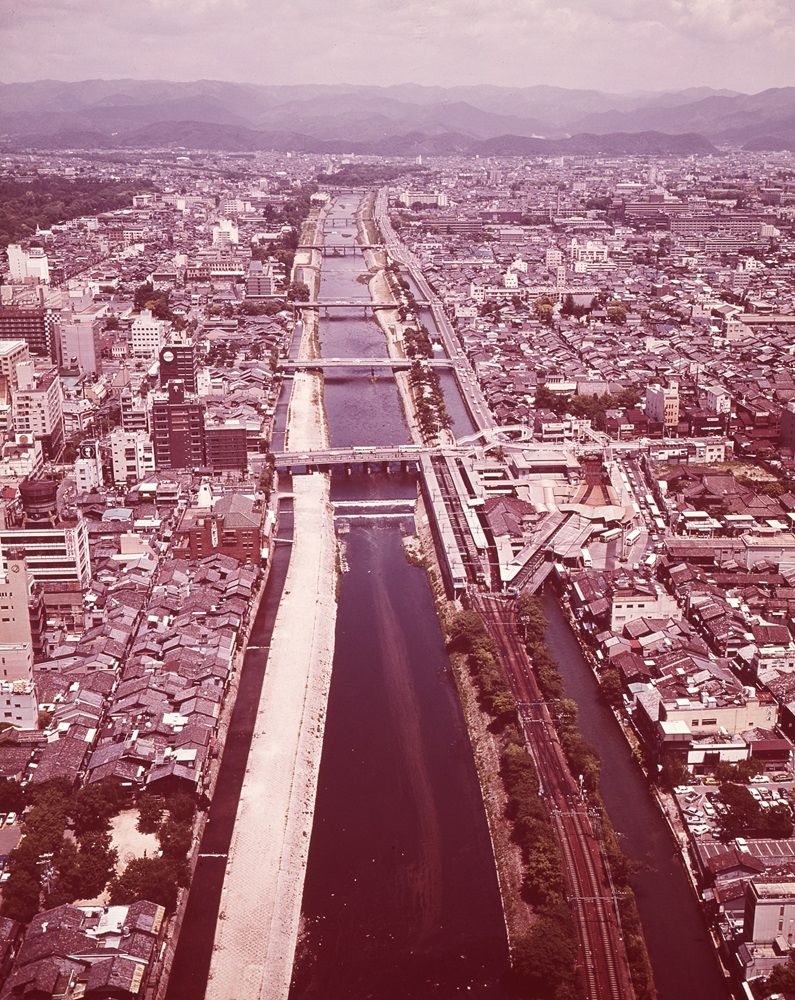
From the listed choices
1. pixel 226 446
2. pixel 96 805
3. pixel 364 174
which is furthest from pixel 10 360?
pixel 364 174

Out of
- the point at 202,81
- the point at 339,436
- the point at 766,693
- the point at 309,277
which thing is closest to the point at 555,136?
the point at 202,81

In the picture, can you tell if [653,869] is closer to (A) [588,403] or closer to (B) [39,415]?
(A) [588,403]

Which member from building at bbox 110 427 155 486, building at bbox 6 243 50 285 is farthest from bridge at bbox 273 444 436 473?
building at bbox 6 243 50 285

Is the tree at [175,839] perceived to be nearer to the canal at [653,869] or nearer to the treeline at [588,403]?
the canal at [653,869]

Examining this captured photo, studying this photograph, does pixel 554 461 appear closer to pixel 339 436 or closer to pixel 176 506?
pixel 339 436

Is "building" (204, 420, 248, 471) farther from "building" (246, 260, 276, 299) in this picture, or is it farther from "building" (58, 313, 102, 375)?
"building" (246, 260, 276, 299)
